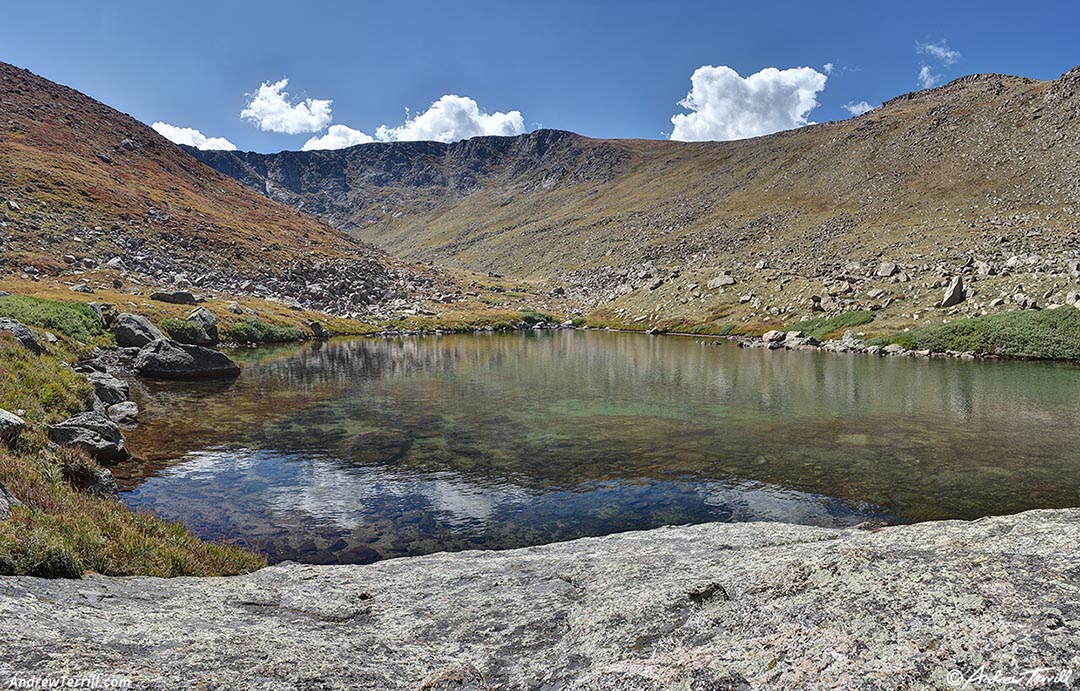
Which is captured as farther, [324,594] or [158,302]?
[158,302]

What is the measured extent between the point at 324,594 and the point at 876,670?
6.25 m

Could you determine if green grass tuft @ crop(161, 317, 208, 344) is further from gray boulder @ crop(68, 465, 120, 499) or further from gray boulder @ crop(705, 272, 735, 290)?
gray boulder @ crop(705, 272, 735, 290)

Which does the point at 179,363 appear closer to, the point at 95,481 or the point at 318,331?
the point at 95,481

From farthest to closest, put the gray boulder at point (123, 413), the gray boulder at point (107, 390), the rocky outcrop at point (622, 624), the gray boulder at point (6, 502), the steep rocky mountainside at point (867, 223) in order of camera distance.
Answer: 1. the steep rocky mountainside at point (867, 223)
2. the gray boulder at point (107, 390)
3. the gray boulder at point (123, 413)
4. the gray boulder at point (6, 502)
5. the rocky outcrop at point (622, 624)

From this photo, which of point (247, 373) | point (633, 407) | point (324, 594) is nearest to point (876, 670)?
point (324, 594)

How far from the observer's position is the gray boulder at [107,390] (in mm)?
24797

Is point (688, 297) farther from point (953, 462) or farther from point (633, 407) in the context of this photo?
point (953, 462)

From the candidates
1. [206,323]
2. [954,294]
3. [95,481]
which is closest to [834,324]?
[954,294]

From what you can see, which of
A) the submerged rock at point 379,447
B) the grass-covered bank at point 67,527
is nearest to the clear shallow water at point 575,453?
the submerged rock at point 379,447

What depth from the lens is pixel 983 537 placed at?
21.4ft

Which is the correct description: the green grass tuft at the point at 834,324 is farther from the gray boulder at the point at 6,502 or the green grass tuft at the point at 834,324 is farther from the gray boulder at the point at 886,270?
the gray boulder at the point at 6,502

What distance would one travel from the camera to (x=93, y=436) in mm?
17344

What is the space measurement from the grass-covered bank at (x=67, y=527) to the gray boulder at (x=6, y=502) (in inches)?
3.5

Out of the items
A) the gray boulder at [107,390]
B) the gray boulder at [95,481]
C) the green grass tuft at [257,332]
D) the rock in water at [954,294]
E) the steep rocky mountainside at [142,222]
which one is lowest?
the gray boulder at [95,481]
